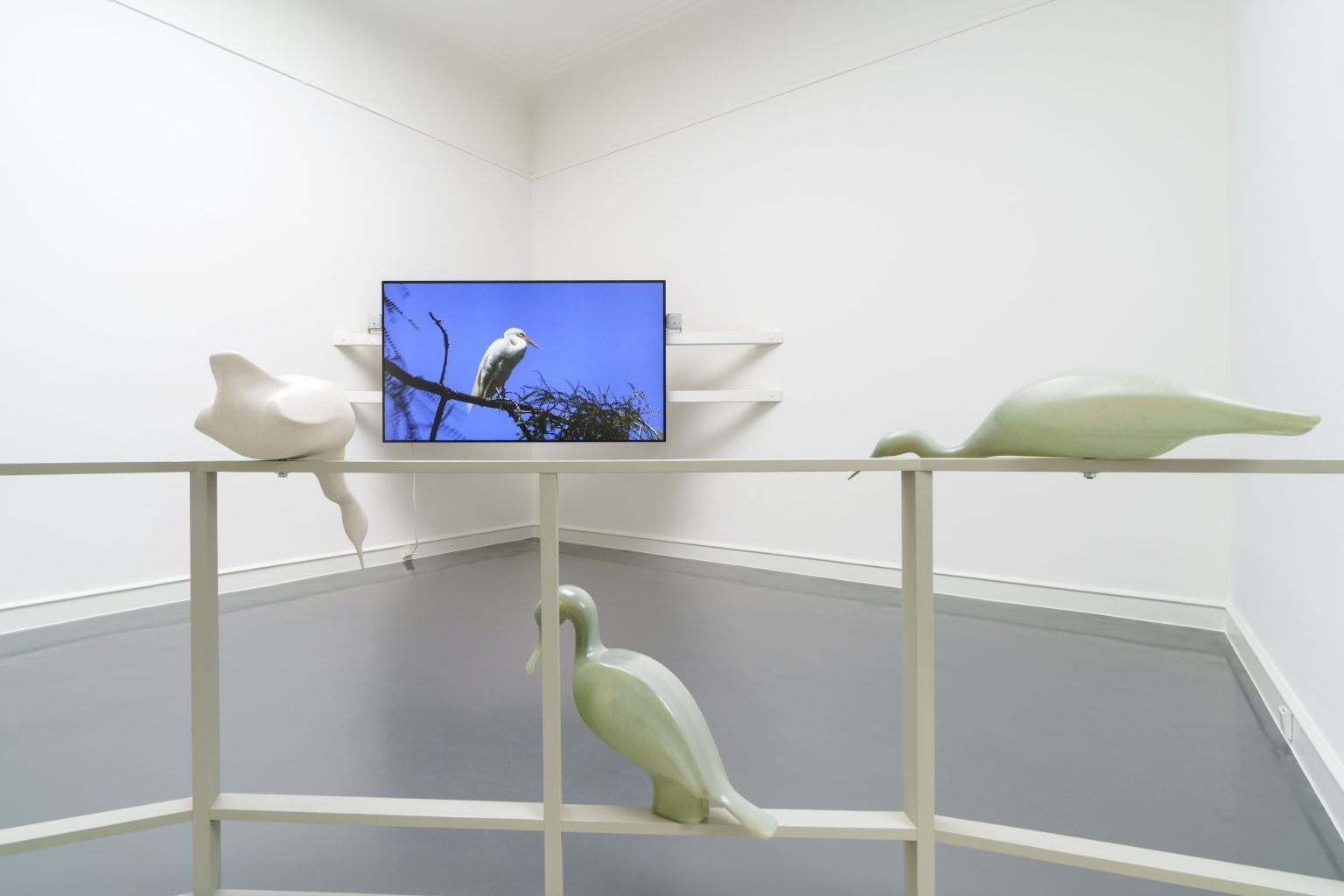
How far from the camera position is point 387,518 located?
9.75 feet

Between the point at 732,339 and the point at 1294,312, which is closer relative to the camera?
the point at 1294,312

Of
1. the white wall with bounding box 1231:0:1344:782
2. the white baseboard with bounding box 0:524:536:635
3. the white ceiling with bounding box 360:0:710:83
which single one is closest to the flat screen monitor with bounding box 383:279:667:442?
the white baseboard with bounding box 0:524:536:635

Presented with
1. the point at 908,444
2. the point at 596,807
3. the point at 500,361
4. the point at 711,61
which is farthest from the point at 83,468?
the point at 711,61

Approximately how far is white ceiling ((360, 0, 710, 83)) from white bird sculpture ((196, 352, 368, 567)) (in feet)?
9.73

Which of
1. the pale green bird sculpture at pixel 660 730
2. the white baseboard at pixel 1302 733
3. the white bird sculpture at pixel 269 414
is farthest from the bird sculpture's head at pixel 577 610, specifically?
the white baseboard at pixel 1302 733

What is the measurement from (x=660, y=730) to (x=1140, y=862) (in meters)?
0.52

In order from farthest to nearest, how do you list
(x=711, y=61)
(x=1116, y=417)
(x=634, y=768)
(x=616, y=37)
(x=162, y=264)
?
(x=616, y=37) < (x=711, y=61) < (x=162, y=264) < (x=634, y=768) < (x=1116, y=417)

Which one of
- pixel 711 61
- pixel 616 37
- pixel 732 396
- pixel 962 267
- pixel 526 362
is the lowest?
pixel 732 396

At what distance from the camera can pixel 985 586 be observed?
7.48 feet

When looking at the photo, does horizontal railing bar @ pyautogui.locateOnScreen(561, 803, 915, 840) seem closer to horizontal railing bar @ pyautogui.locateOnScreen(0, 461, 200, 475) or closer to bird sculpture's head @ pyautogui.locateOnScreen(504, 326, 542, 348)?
horizontal railing bar @ pyautogui.locateOnScreen(0, 461, 200, 475)

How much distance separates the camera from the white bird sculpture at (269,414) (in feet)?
2.37

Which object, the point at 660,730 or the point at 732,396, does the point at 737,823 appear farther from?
the point at 732,396

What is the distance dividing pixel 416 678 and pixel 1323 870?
1654 mm

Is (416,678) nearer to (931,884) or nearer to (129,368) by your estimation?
(931,884)
